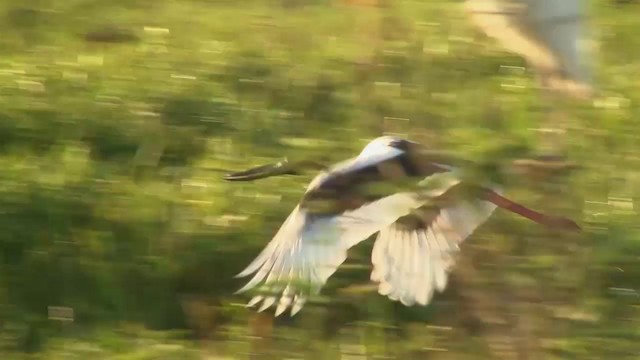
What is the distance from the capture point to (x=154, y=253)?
232cm

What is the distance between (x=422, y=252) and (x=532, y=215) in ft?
0.76

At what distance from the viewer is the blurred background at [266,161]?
1.89 metres

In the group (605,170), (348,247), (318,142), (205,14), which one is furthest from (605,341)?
(205,14)

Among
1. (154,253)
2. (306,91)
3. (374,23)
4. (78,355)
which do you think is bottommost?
(78,355)

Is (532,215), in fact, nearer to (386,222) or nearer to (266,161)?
(386,222)

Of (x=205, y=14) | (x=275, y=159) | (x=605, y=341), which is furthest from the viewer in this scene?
(x=205, y=14)

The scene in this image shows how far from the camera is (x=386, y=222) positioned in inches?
75.5

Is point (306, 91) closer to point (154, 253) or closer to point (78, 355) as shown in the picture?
point (154, 253)

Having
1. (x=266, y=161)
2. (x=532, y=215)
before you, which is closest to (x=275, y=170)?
(x=266, y=161)

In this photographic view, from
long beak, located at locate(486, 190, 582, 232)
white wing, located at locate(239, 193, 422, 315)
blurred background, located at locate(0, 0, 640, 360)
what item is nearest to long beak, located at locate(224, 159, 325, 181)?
blurred background, located at locate(0, 0, 640, 360)

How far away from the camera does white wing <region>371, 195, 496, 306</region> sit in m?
1.86

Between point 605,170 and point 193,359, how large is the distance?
2.74ft

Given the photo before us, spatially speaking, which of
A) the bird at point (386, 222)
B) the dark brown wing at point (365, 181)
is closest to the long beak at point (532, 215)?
the bird at point (386, 222)

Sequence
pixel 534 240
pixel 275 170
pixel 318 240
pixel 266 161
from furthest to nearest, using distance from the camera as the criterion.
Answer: pixel 266 161
pixel 275 170
pixel 318 240
pixel 534 240
